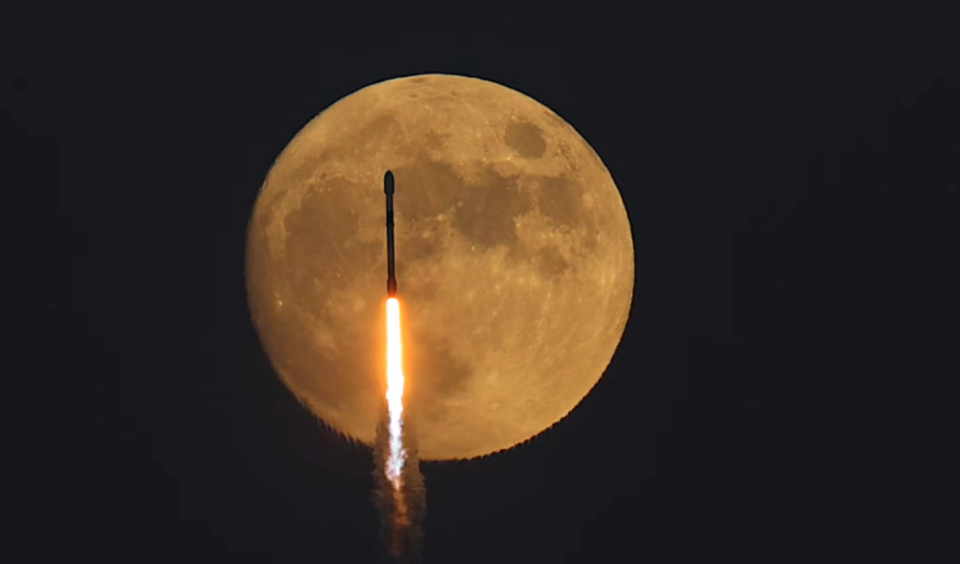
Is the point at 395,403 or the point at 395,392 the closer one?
the point at 395,392

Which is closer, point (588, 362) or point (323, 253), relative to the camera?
point (323, 253)

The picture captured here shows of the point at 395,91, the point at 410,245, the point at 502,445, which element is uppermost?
the point at 395,91

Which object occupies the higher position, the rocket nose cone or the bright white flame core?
the rocket nose cone

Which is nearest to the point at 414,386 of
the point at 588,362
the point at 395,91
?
the point at 588,362

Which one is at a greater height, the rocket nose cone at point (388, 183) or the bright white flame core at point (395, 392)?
the rocket nose cone at point (388, 183)

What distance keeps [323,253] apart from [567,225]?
697 cm

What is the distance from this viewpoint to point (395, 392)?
143 feet

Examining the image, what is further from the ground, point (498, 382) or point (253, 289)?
point (253, 289)

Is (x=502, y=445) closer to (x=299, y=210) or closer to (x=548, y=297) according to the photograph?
(x=548, y=297)

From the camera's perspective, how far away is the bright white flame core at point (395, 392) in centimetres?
4188

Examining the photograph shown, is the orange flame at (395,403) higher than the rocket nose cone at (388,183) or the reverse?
the reverse

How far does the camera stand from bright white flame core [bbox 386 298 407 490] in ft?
137

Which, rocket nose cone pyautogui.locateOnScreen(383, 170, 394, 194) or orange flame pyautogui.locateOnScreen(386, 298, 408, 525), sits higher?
rocket nose cone pyautogui.locateOnScreen(383, 170, 394, 194)

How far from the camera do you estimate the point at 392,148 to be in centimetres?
4275
